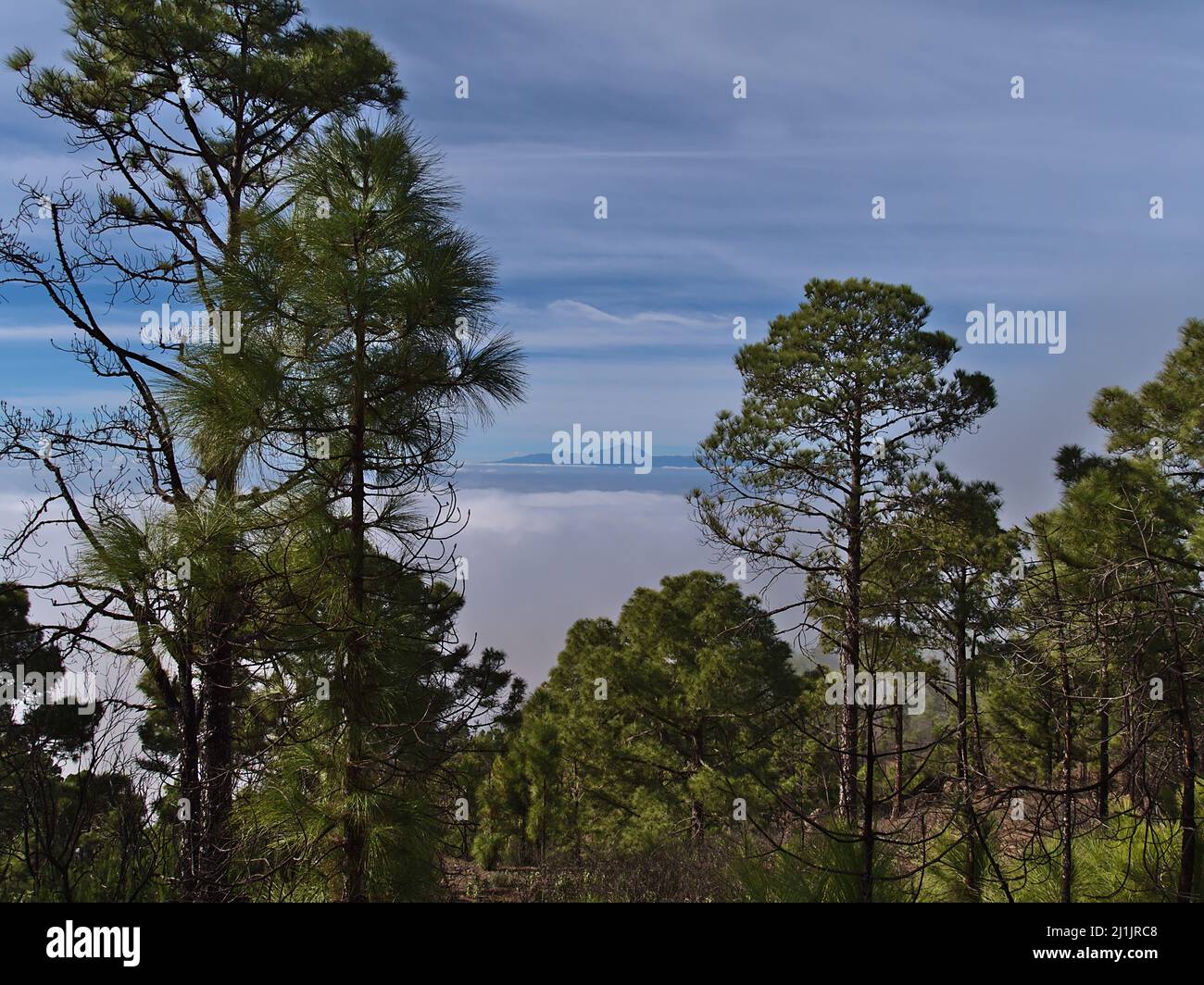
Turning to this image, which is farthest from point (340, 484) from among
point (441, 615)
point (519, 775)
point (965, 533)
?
point (519, 775)

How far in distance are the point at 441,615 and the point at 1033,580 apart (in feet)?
11.0

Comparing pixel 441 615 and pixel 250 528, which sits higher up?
pixel 250 528

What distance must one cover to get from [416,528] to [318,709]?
1189mm

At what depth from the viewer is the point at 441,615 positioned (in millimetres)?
5410

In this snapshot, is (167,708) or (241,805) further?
(167,708)
